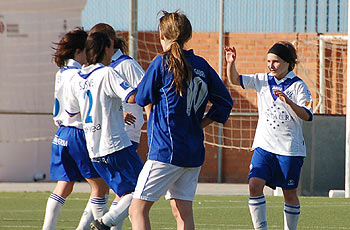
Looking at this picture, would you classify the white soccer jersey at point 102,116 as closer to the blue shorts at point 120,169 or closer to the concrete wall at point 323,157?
the blue shorts at point 120,169

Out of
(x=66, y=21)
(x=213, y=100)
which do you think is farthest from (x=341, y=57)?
(x=213, y=100)

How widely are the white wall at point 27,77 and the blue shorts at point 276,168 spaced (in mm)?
8548

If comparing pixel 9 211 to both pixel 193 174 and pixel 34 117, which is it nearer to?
pixel 193 174

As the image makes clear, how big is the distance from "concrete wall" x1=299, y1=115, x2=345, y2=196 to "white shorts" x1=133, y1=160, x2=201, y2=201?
7076 mm

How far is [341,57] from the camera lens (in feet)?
50.0

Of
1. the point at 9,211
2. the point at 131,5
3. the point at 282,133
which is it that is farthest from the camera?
the point at 131,5

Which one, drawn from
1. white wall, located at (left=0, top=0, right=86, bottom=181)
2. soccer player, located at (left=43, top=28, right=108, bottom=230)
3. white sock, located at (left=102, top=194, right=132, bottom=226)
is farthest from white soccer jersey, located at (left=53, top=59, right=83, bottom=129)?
white wall, located at (left=0, top=0, right=86, bottom=181)

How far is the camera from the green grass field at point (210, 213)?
829cm

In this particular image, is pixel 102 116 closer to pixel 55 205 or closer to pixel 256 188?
pixel 55 205

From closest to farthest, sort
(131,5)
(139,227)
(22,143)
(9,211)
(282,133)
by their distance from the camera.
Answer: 1. (139,227)
2. (282,133)
3. (9,211)
4. (131,5)
5. (22,143)

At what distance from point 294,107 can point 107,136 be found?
1545mm

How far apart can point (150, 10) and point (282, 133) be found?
811 cm

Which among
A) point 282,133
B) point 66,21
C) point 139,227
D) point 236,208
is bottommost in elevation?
point 236,208

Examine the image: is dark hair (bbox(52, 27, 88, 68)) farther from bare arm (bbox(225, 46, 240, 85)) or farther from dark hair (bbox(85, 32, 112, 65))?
bare arm (bbox(225, 46, 240, 85))
